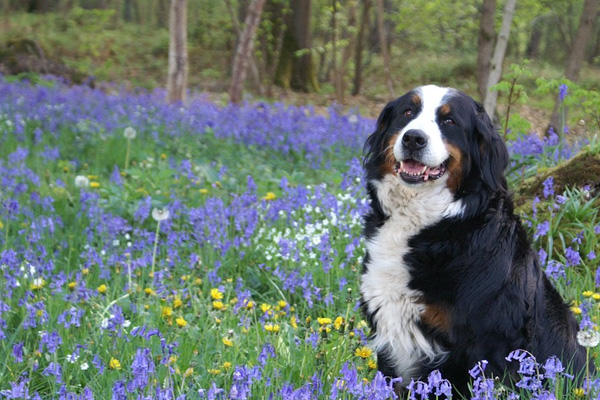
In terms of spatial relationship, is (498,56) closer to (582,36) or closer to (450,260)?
(582,36)

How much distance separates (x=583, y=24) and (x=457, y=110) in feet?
31.6

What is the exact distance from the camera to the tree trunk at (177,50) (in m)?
9.42

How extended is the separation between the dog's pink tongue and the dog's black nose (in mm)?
112

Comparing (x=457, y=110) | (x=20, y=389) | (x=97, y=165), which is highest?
(x=457, y=110)

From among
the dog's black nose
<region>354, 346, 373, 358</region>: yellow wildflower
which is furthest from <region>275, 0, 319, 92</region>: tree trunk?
<region>354, 346, 373, 358</region>: yellow wildflower

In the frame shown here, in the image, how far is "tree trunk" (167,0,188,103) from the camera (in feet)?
30.9

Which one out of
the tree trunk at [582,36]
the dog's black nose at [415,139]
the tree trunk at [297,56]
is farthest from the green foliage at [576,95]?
the tree trunk at [297,56]

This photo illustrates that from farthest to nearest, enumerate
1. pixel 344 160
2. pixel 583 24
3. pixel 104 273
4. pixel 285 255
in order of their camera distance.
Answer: pixel 583 24
pixel 344 160
pixel 285 255
pixel 104 273

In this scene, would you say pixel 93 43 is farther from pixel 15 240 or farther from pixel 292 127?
pixel 15 240

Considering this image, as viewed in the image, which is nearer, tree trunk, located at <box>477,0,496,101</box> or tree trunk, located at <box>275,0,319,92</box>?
tree trunk, located at <box>477,0,496,101</box>

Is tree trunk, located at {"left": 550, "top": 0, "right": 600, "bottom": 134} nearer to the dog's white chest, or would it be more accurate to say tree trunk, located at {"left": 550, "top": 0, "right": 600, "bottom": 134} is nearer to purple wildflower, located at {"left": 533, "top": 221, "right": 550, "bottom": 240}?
purple wildflower, located at {"left": 533, "top": 221, "right": 550, "bottom": 240}

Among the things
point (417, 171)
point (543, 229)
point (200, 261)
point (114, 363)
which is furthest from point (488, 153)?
point (200, 261)

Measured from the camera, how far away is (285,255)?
4406 millimetres

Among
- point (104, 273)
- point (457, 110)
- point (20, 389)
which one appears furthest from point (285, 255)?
point (20, 389)
